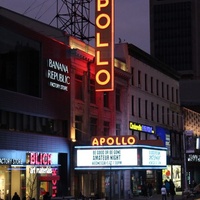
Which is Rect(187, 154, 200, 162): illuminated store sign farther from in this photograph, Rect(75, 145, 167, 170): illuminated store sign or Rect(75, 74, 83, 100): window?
Rect(75, 74, 83, 100): window

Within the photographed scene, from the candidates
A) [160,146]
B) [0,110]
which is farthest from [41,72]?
[160,146]

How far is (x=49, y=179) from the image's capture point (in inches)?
1519

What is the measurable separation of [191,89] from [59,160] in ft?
230

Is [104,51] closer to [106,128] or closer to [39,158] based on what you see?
[106,128]

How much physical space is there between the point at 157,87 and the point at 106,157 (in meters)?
23.8

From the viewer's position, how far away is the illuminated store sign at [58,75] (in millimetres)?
40013

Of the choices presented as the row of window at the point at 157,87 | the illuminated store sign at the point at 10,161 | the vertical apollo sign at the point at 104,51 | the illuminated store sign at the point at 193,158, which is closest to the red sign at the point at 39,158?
Result: the illuminated store sign at the point at 10,161

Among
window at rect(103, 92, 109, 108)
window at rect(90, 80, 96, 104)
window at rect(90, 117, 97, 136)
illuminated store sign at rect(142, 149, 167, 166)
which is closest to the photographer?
illuminated store sign at rect(142, 149, 167, 166)

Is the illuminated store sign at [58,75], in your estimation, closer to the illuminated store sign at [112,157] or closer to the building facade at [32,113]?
the building facade at [32,113]

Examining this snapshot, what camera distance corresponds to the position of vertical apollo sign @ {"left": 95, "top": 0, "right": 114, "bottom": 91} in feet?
148

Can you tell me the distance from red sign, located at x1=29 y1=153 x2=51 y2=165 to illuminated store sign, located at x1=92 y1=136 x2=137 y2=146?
4.98 meters

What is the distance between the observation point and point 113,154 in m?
42.6

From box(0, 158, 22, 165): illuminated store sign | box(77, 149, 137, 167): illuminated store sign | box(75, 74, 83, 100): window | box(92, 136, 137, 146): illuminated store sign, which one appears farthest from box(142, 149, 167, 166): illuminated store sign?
box(0, 158, 22, 165): illuminated store sign

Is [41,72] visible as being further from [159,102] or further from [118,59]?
[159,102]
